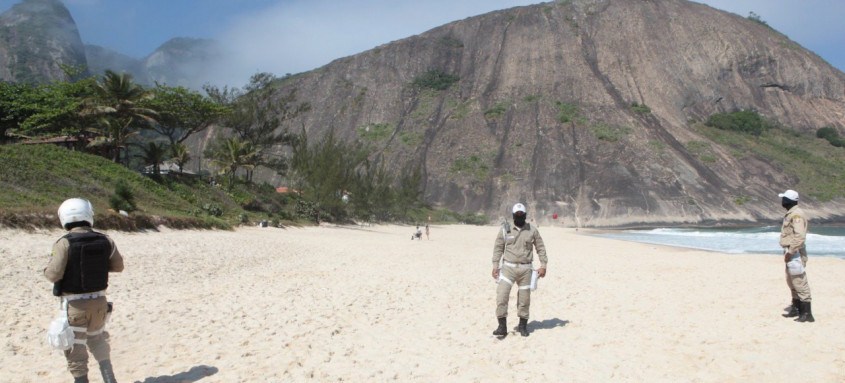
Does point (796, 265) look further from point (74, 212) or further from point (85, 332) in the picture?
point (74, 212)

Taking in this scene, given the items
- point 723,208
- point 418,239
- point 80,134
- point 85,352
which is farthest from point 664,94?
point 85,352

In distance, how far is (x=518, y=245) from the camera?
7227mm

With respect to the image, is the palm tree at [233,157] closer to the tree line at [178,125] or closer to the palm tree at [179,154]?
the tree line at [178,125]

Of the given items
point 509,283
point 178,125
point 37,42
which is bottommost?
point 509,283

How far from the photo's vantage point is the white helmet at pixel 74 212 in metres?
4.45

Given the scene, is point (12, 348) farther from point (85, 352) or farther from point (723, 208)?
point (723, 208)

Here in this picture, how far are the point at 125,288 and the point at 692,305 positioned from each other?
1053cm

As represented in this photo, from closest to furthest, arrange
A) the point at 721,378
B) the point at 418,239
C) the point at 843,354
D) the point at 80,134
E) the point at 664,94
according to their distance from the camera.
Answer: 1. the point at 721,378
2. the point at 843,354
3. the point at 418,239
4. the point at 80,134
5. the point at 664,94

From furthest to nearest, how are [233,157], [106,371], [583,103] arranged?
1. [583,103]
2. [233,157]
3. [106,371]

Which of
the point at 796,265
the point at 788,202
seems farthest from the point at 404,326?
the point at 788,202

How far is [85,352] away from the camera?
4.46 metres

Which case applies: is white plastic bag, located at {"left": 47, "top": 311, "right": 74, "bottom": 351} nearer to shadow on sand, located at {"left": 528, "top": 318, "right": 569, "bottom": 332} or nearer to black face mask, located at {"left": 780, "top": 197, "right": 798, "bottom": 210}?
shadow on sand, located at {"left": 528, "top": 318, "right": 569, "bottom": 332}

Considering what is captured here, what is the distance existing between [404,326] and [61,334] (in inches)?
188

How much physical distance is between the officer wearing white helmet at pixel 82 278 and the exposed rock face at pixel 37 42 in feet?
314
